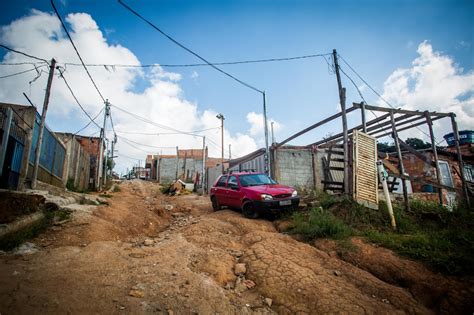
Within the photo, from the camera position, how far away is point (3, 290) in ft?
7.12

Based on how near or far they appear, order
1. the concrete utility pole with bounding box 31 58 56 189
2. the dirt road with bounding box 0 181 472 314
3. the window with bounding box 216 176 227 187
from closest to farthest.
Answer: the dirt road with bounding box 0 181 472 314 → the concrete utility pole with bounding box 31 58 56 189 → the window with bounding box 216 176 227 187

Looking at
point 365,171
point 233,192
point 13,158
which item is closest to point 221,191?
point 233,192

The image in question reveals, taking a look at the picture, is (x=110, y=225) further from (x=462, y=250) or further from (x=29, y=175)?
(x=462, y=250)

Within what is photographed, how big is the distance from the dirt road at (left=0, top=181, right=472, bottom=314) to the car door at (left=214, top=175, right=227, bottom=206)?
12.7 feet

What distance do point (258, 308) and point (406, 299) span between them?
192 centimetres

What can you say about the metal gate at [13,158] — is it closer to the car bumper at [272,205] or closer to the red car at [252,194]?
the red car at [252,194]

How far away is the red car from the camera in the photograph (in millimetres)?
6543

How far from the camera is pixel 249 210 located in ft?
22.9

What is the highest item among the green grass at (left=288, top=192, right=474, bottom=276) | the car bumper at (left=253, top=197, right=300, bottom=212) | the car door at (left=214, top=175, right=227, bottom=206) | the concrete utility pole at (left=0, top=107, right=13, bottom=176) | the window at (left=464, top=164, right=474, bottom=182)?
the concrete utility pole at (left=0, top=107, right=13, bottom=176)

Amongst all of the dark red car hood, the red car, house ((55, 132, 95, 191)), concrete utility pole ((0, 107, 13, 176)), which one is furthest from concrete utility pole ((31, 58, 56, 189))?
the dark red car hood

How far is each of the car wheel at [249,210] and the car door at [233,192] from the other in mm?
468

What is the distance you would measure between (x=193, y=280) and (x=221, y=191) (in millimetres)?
5551

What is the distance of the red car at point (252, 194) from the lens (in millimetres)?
6543

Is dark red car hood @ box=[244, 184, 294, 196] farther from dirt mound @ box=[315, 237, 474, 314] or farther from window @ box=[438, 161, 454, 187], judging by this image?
window @ box=[438, 161, 454, 187]
